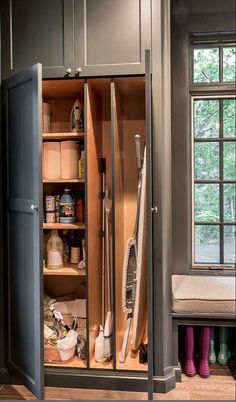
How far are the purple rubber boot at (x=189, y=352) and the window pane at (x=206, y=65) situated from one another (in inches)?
46.3

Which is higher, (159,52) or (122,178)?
(159,52)

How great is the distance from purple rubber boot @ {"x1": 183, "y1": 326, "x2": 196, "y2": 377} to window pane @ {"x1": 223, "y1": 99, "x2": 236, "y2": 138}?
95 cm

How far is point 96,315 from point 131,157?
0.88 meters

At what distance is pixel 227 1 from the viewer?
187 centimetres

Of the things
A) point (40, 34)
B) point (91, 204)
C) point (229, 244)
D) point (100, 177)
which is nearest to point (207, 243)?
point (229, 244)

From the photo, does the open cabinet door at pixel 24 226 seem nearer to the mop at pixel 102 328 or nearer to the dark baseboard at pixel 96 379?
the dark baseboard at pixel 96 379

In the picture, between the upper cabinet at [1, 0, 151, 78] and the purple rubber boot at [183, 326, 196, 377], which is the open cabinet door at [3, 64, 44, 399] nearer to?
the upper cabinet at [1, 0, 151, 78]

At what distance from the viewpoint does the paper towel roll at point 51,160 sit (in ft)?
7.61

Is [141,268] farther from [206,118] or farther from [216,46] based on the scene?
[216,46]

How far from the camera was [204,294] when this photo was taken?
1928 millimetres

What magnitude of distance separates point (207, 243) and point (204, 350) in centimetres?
51

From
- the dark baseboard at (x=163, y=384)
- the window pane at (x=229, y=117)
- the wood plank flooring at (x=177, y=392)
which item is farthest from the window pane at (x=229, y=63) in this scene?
the dark baseboard at (x=163, y=384)

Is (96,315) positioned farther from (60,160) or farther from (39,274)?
(60,160)

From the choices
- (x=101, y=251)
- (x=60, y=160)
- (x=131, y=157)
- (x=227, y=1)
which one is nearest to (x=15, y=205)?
(x=60, y=160)
